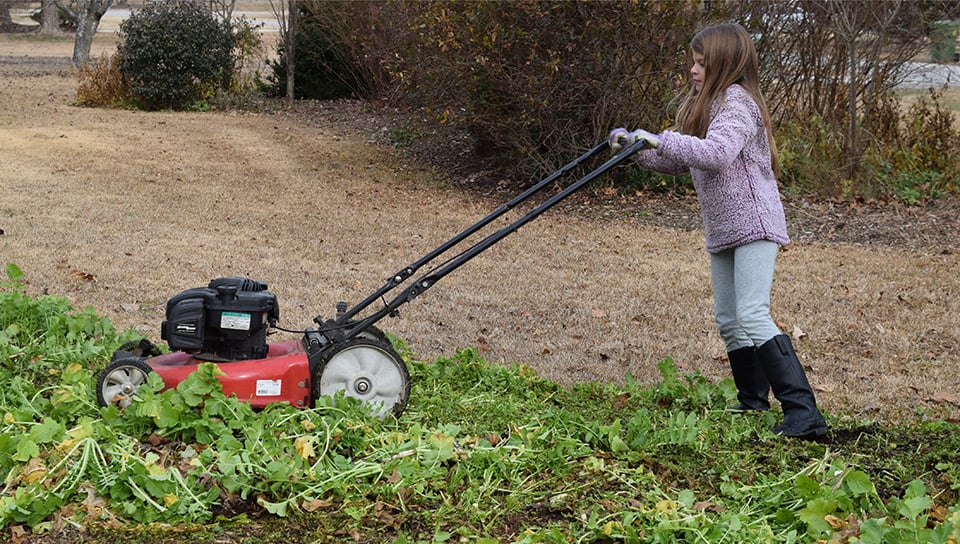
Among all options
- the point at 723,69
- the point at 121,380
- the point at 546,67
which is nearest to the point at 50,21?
the point at 546,67

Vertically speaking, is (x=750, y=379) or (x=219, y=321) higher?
(x=219, y=321)

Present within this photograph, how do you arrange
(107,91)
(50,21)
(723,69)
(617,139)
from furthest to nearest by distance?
(50,21), (107,91), (723,69), (617,139)

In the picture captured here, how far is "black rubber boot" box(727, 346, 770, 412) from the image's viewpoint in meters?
4.84

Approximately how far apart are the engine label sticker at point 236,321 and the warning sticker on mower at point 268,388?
23 cm

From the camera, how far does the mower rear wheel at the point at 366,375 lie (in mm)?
4457

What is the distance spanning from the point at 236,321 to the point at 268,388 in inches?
11.4

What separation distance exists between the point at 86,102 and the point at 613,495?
16.6m

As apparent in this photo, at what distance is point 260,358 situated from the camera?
4.54 meters

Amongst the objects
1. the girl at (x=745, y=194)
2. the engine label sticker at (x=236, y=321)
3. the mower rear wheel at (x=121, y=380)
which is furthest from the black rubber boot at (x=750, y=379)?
the mower rear wheel at (x=121, y=380)

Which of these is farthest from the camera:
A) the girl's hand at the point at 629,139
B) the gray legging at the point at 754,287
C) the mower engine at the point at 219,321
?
the gray legging at the point at 754,287

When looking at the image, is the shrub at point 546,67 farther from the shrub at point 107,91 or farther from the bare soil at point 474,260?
the shrub at point 107,91

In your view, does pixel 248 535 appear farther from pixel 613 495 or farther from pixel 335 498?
pixel 613 495

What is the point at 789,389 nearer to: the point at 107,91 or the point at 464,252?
the point at 464,252

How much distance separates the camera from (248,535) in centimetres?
359
